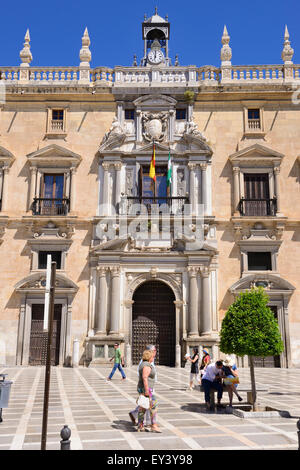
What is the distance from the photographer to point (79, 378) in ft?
48.1

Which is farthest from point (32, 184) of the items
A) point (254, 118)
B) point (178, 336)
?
point (254, 118)

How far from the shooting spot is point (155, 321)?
1969cm

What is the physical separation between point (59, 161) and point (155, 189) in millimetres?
4638

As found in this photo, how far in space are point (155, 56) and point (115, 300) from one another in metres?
12.6

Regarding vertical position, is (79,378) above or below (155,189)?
below

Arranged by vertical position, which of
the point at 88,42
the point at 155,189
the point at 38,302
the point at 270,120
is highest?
the point at 88,42

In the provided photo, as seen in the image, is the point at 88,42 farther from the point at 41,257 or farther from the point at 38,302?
the point at 38,302

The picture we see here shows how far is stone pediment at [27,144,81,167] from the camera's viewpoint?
20750 millimetres

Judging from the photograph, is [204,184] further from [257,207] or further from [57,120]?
[57,120]

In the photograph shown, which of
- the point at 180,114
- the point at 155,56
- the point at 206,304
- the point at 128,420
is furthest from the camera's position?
the point at 155,56

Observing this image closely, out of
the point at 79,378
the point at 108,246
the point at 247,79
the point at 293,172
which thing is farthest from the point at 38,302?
the point at 247,79

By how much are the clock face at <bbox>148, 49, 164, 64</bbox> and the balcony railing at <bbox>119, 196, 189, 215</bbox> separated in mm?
7437

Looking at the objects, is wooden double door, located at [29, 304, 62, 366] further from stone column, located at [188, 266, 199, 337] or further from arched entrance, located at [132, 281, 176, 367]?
stone column, located at [188, 266, 199, 337]

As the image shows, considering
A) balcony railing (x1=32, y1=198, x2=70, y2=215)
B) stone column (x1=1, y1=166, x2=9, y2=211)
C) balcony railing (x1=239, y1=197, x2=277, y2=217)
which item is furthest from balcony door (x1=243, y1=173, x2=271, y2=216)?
stone column (x1=1, y1=166, x2=9, y2=211)
